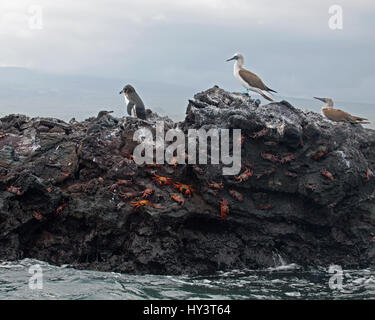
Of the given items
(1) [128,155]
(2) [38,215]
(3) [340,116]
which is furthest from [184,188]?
(3) [340,116]

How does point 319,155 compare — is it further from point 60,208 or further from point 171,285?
point 60,208

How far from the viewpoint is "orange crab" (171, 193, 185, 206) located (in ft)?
40.3

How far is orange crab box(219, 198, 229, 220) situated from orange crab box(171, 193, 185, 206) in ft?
3.11

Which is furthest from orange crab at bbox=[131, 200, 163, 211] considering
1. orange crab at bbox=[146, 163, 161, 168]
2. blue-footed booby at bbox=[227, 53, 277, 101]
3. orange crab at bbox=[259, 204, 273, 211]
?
blue-footed booby at bbox=[227, 53, 277, 101]

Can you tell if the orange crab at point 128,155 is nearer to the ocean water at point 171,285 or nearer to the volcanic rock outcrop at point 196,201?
the volcanic rock outcrop at point 196,201

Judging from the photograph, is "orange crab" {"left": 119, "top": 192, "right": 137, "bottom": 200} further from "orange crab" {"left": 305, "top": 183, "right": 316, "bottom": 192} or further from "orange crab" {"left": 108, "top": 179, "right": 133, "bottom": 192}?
"orange crab" {"left": 305, "top": 183, "right": 316, "bottom": 192}

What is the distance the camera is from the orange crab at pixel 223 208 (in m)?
12.4

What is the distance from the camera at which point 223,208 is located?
12.4m

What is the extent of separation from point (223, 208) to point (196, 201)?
688 mm
